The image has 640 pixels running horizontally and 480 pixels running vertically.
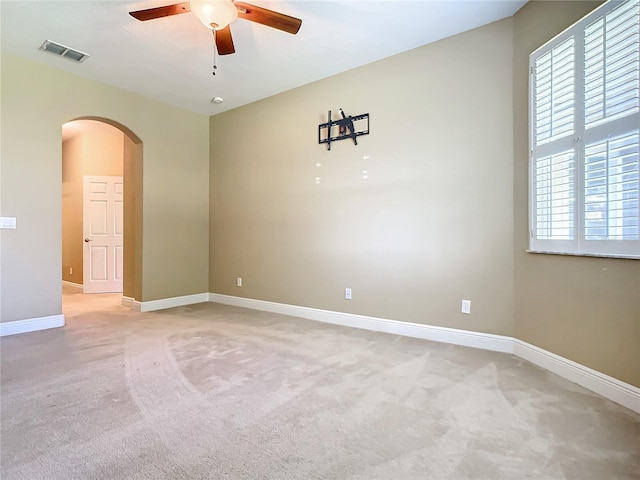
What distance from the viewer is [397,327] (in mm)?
3389

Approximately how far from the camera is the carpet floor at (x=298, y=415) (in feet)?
4.66

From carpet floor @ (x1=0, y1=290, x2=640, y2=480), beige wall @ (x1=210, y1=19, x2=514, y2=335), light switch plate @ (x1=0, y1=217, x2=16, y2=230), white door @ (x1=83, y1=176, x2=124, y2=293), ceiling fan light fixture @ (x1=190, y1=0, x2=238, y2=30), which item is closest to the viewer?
carpet floor @ (x1=0, y1=290, x2=640, y2=480)

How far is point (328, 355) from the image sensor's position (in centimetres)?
277

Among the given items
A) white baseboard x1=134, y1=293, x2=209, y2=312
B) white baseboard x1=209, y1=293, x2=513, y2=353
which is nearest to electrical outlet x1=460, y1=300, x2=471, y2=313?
white baseboard x1=209, y1=293, x2=513, y2=353

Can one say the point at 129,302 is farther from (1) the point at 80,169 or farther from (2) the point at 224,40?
(2) the point at 224,40

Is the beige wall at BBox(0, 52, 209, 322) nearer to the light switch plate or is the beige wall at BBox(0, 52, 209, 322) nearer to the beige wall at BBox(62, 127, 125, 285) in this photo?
the light switch plate

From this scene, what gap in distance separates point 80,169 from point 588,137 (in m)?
7.58

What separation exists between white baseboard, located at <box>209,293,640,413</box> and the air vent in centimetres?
335

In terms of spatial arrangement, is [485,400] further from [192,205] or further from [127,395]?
[192,205]

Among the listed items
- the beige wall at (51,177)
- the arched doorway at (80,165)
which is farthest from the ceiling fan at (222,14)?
the arched doorway at (80,165)

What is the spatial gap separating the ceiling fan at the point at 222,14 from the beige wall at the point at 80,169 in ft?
15.5

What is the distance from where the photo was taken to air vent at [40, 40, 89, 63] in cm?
318

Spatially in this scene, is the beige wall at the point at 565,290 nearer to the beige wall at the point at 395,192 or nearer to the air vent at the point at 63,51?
the beige wall at the point at 395,192

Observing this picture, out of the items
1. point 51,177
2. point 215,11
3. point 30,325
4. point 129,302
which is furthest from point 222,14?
point 129,302
